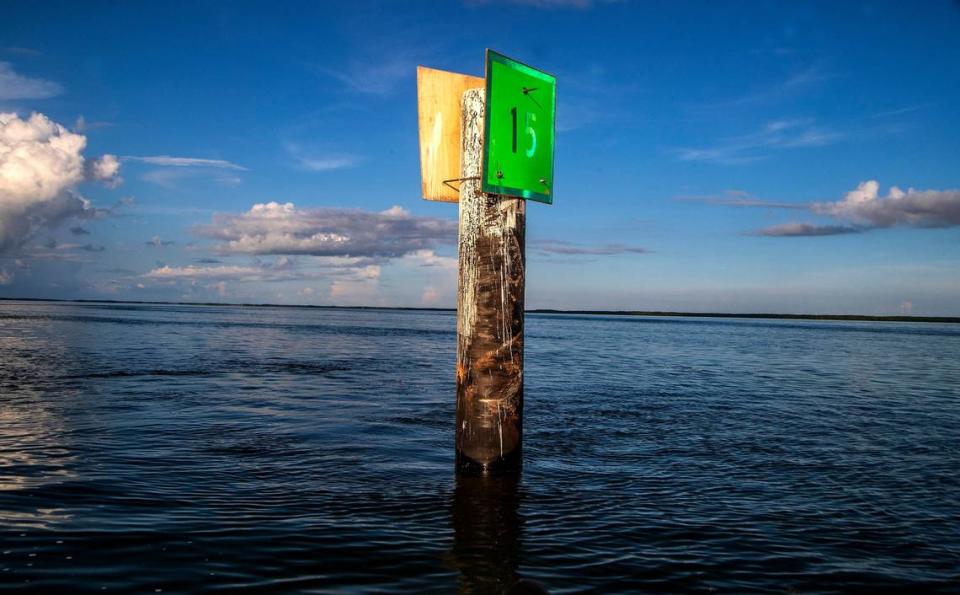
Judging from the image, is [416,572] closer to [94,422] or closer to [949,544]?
[949,544]

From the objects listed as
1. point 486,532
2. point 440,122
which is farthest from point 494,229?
point 486,532

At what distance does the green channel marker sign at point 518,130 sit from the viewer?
6512 millimetres

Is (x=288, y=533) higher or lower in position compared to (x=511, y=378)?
lower

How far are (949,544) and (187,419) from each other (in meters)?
11.2

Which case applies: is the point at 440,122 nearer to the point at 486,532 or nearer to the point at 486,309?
the point at 486,309

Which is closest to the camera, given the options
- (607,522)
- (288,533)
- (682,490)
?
(288,533)

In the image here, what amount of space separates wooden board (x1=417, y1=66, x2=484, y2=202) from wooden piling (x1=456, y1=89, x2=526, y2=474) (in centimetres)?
21

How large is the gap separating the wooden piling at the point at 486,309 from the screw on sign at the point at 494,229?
0.01 metres

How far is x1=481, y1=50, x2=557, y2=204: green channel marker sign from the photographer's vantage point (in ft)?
21.4

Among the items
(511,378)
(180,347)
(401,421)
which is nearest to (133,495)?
(511,378)

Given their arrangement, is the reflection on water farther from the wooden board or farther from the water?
the wooden board

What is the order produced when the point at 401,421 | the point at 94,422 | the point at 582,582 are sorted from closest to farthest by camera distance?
the point at 582,582 < the point at 94,422 < the point at 401,421

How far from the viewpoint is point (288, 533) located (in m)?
5.54

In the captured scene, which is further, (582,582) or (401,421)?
(401,421)
